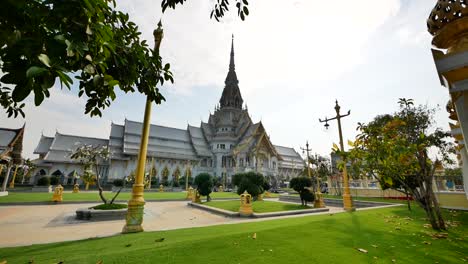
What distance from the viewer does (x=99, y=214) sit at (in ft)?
29.7

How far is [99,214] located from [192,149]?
40922 mm

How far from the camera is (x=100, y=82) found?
5.14 ft

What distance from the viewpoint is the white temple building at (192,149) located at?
1478 inches

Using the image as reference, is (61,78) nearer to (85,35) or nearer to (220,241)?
(85,35)

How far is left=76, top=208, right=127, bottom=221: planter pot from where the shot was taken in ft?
29.3

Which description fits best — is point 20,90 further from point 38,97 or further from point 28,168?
point 28,168

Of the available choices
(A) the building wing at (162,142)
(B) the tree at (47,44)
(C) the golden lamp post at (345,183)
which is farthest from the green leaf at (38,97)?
(A) the building wing at (162,142)

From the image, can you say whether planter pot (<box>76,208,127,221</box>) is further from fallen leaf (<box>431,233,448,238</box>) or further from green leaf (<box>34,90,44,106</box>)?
fallen leaf (<box>431,233,448,238</box>)

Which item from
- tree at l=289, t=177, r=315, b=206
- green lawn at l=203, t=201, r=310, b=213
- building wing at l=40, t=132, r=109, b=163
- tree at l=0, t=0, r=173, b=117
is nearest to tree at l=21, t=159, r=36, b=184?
building wing at l=40, t=132, r=109, b=163

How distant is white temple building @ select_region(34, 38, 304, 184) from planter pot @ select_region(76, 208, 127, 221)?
2934 cm

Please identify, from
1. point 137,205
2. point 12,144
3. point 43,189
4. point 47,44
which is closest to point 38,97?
point 47,44

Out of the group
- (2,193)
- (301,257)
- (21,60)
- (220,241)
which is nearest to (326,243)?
(301,257)

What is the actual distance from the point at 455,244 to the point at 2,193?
98.7ft

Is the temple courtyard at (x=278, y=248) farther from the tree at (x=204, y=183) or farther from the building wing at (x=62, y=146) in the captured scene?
the building wing at (x=62, y=146)
